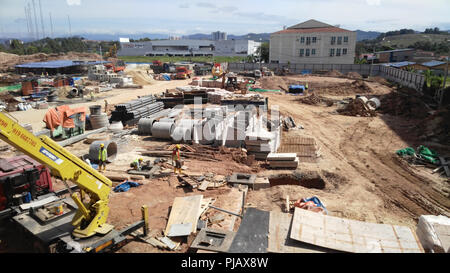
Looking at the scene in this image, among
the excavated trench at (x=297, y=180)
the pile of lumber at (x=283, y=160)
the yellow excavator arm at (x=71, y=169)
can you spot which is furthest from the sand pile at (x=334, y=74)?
the yellow excavator arm at (x=71, y=169)

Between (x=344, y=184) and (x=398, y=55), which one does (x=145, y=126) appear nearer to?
(x=344, y=184)

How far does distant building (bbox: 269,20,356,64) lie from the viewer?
58.8 metres

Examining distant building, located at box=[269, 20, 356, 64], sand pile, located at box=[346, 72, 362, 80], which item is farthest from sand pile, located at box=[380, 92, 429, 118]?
distant building, located at box=[269, 20, 356, 64]

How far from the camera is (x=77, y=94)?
Answer: 3131 cm

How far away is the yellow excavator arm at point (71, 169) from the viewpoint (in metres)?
5.57

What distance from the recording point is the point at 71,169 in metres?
6.32

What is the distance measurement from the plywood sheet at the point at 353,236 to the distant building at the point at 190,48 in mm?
105487

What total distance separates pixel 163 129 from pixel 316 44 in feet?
172

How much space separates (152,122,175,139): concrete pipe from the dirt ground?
1.91 ft

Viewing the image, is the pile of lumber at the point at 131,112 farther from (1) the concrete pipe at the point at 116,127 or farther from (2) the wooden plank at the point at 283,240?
(2) the wooden plank at the point at 283,240

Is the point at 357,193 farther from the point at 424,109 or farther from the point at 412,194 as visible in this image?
the point at 424,109

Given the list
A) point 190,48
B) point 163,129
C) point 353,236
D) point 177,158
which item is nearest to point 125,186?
point 177,158

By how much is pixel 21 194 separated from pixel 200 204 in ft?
16.4

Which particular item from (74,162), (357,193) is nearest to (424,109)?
(357,193)
